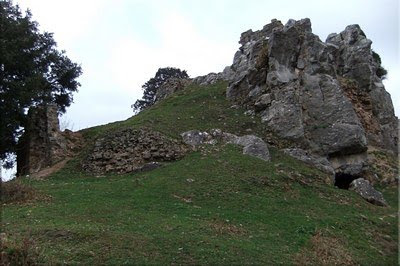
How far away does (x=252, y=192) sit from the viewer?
1845cm

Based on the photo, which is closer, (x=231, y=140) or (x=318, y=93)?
(x=231, y=140)

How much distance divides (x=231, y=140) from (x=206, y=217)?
940cm

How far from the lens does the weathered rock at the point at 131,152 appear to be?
22.5 m

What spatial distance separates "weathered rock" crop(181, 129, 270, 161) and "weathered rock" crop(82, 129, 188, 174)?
936 millimetres

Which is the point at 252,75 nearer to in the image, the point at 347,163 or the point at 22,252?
the point at 347,163

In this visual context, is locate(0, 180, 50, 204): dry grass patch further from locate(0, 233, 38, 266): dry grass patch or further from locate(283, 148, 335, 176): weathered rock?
locate(283, 148, 335, 176): weathered rock

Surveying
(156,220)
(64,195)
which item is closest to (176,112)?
(64,195)

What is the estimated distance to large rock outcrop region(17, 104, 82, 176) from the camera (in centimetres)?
2459

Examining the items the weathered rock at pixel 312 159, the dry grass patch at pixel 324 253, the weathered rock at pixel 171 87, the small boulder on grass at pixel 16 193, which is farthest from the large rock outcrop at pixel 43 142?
the dry grass patch at pixel 324 253

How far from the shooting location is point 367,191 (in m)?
20.9

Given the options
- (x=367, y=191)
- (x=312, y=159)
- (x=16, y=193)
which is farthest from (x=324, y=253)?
(x=16, y=193)

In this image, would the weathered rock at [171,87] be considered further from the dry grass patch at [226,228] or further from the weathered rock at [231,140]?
the dry grass patch at [226,228]

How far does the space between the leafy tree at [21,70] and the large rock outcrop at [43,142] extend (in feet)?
1.71

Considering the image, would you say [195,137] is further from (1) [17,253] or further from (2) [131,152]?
(1) [17,253]
